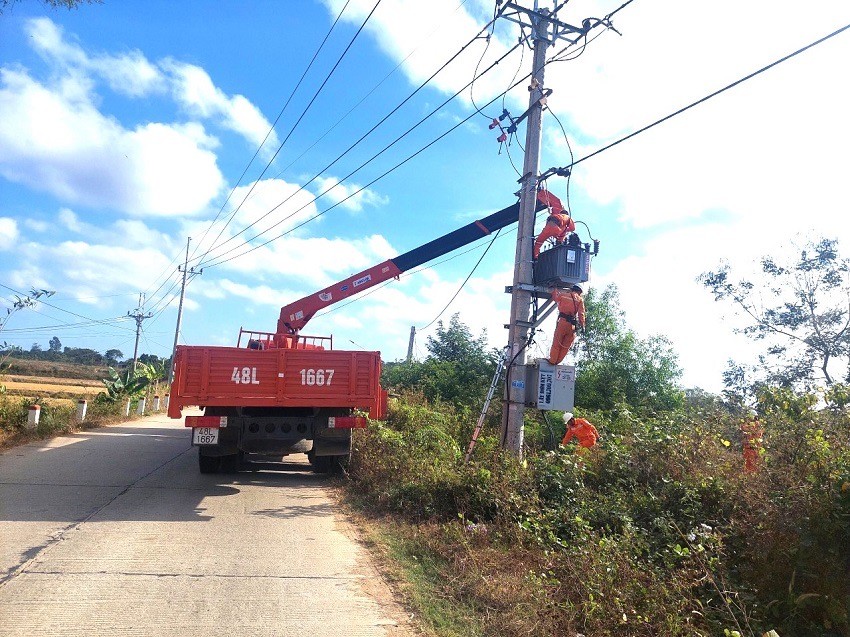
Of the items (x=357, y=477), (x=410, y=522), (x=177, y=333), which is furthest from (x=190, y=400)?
(x=177, y=333)

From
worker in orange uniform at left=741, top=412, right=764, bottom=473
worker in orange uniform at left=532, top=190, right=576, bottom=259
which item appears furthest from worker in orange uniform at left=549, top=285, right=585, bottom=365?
worker in orange uniform at left=741, top=412, right=764, bottom=473

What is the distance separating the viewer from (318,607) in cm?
430

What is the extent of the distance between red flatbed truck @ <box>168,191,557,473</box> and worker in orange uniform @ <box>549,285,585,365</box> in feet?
6.23

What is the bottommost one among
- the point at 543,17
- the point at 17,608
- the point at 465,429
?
the point at 17,608

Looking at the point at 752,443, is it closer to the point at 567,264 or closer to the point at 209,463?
the point at 567,264

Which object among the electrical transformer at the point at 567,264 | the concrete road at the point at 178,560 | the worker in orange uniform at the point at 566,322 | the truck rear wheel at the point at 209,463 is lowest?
the concrete road at the point at 178,560

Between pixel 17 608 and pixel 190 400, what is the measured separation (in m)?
4.42

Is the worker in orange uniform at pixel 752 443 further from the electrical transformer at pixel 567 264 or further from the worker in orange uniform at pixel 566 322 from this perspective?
the electrical transformer at pixel 567 264

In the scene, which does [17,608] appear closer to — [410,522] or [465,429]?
[410,522]

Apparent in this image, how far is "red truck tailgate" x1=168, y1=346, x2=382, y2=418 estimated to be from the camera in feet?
27.3

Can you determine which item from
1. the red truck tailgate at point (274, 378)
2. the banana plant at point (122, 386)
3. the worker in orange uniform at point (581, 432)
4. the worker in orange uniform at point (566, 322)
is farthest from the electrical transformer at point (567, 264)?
the banana plant at point (122, 386)

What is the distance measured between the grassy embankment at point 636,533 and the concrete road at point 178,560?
582 mm

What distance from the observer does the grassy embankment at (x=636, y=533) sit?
4012mm

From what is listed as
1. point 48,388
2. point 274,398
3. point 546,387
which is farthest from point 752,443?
point 48,388
